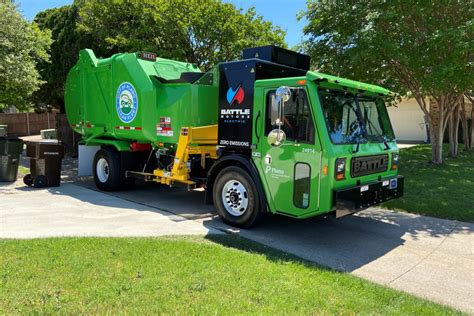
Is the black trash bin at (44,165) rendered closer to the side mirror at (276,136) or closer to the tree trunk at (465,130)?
the side mirror at (276,136)

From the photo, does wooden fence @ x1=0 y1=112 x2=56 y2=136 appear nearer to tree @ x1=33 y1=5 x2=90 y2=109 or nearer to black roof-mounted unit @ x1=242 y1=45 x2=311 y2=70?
tree @ x1=33 y1=5 x2=90 y2=109

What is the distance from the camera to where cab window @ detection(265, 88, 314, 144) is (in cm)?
550

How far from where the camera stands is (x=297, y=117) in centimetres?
562

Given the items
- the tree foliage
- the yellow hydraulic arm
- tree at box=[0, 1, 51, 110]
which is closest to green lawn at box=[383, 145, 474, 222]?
the yellow hydraulic arm

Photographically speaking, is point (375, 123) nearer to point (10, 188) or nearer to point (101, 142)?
point (101, 142)

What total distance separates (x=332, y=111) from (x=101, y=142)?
606 centimetres

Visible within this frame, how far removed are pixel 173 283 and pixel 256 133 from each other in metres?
2.81

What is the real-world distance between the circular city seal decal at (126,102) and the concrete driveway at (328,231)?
175cm

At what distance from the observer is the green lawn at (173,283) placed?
3615mm

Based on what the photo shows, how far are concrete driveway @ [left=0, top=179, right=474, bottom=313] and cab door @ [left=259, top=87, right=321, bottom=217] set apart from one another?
0.65 meters

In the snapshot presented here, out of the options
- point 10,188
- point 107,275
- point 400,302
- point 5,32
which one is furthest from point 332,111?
point 5,32

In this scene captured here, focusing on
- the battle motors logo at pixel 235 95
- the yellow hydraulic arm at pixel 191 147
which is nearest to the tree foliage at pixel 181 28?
the yellow hydraulic arm at pixel 191 147

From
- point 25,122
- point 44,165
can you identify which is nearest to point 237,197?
point 44,165

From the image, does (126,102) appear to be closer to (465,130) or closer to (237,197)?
(237,197)
